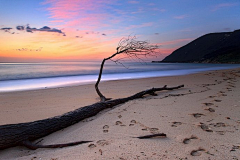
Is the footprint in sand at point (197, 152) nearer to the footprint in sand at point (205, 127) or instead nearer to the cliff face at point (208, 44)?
the footprint in sand at point (205, 127)

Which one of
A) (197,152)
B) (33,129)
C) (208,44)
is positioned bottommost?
(197,152)

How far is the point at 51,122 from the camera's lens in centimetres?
301

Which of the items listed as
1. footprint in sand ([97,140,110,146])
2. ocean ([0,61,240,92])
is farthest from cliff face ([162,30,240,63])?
footprint in sand ([97,140,110,146])

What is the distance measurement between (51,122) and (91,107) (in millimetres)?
1023

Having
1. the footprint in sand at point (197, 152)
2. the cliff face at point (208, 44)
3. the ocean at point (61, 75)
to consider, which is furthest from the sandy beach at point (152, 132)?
the cliff face at point (208, 44)

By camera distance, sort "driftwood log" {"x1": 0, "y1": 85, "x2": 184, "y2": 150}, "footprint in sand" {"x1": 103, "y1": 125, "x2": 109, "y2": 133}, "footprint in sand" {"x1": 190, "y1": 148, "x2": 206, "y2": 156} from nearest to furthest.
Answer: "footprint in sand" {"x1": 190, "y1": 148, "x2": 206, "y2": 156} → "driftwood log" {"x1": 0, "y1": 85, "x2": 184, "y2": 150} → "footprint in sand" {"x1": 103, "y1": 125, "x2": 109, "y2": 133}

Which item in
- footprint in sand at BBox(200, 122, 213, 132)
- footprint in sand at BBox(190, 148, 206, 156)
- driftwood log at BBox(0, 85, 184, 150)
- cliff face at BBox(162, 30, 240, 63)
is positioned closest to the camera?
footprint in sand at BBox(190, 148, 206, 156)

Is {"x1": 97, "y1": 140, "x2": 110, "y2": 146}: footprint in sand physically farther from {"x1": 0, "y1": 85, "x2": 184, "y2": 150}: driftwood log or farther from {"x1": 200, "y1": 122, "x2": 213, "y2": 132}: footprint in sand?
{"x1": 200, "y1": 122, "x2": 213, "y2": 132}: footprint in sand

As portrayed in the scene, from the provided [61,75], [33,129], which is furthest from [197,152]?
[61,75]

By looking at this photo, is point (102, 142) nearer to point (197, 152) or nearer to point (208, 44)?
point (197, 152)

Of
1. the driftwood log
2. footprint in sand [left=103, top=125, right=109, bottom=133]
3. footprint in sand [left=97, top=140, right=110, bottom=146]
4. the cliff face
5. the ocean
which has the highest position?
the cliff face

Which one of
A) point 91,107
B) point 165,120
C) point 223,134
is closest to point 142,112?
point 165,120

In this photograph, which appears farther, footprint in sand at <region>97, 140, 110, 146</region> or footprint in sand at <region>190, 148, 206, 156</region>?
footprint in sand at <region>97, 140, 110, 146</region>

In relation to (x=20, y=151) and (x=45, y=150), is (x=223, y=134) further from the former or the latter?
(x=20, y=151)
